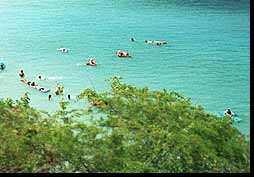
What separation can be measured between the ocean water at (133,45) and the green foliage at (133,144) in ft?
28.8

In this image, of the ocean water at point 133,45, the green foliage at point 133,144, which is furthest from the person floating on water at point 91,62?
the green foliage at point 133,144

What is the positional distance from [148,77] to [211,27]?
956 cm

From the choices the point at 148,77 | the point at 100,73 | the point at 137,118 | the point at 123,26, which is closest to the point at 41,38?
the point at 123,26

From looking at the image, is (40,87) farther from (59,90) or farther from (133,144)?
(133,144)

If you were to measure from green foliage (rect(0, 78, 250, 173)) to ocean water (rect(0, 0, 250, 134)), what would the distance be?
8764mm

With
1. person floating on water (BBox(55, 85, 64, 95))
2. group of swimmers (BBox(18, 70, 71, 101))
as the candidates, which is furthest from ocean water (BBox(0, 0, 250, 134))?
person floating on water (BBox(55, 85, 64, 95))

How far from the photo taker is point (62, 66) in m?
25.1

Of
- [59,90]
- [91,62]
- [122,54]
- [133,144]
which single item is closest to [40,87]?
[59,90]

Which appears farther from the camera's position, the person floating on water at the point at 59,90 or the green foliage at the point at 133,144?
the person floating on water at the point at 59,90

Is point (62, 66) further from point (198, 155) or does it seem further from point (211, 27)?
point (198, 155)

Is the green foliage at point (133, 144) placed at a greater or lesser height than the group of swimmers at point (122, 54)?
lesser

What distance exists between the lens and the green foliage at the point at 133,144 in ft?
23.7

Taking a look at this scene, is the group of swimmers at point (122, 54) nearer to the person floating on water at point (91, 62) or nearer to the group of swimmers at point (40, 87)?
the person floating on water at point (91, 62)

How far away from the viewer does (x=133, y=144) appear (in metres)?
7.60
